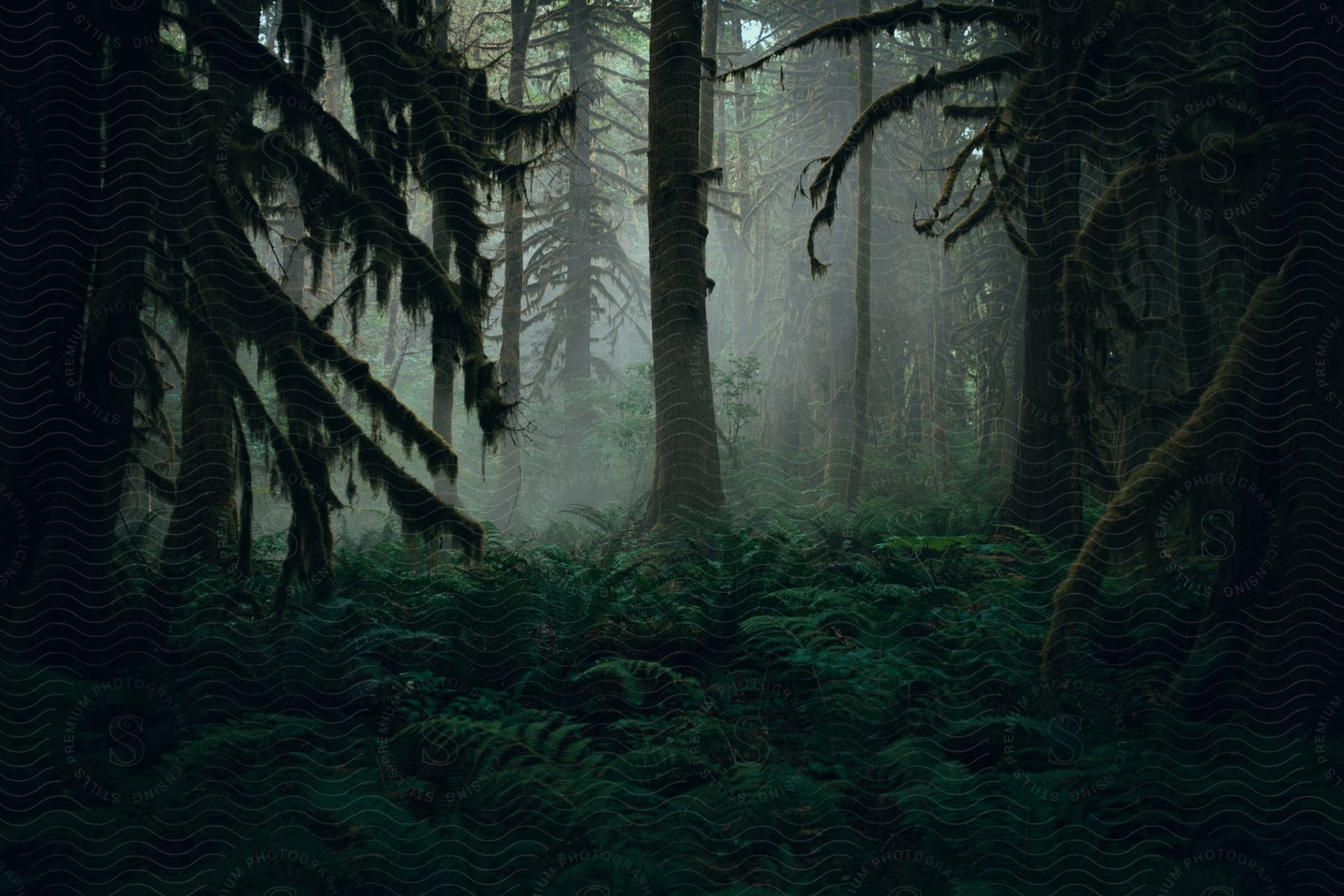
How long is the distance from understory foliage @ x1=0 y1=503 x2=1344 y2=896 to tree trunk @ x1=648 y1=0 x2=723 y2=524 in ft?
7.74

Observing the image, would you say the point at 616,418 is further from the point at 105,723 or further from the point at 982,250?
the point at 105,723

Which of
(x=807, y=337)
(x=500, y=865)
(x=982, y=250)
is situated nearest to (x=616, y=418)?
(x=807, y=337)

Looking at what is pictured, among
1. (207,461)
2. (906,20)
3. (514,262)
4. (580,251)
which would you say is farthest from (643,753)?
(580,251)

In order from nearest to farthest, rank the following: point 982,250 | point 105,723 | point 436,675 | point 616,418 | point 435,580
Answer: point 105,723, point 436,675, point 435,580, point 982,250, point 616,418

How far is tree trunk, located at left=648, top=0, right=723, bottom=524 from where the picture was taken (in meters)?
8.15

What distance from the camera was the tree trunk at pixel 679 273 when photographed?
26.7ft

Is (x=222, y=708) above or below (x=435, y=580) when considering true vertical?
below

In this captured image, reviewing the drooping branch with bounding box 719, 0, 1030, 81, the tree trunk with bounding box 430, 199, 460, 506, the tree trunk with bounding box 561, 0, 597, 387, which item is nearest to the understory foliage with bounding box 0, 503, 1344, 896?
the tree trunk with bounding box 430, 199, 460, 506

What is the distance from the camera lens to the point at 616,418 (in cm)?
1950

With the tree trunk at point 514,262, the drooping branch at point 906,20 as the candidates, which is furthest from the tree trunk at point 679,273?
the tree trunk at point 514,262

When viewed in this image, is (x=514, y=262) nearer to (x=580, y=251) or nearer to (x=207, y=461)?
(x=580, y=251)

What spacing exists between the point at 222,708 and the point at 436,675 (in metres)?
1.08

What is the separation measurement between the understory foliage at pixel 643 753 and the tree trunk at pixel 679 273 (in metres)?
2.36

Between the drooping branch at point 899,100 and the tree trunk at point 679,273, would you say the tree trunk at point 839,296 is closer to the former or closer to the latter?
the drooping branch at point 899,100
